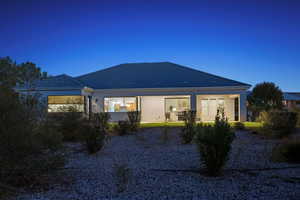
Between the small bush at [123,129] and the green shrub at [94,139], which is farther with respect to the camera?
the small bush at [123,129]

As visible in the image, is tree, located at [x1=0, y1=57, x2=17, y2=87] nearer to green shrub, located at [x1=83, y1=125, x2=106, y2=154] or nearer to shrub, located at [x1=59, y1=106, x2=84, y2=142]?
green shrub, located at [x1=83, y1=125, x2=106, y2=154]

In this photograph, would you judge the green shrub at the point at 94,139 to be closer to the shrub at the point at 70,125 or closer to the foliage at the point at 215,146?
the shrub at the point at 70,125

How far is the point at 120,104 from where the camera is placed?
61.0 feet

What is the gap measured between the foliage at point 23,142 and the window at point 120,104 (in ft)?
44.9

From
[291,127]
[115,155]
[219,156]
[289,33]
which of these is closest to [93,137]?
[115,155]

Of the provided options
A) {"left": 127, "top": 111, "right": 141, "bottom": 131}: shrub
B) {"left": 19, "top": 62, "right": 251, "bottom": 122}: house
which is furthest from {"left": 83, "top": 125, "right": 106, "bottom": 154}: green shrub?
{"left": 19, "top": 62, "right": 251, "bottom": 122}: house

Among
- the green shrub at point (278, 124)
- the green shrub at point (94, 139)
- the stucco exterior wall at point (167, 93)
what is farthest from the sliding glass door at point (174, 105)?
the green shrub at point (94, 139)

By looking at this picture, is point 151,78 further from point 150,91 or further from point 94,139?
point 94,139

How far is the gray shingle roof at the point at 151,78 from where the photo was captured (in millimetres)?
17734

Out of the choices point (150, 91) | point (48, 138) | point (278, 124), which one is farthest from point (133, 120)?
point (48, 138)

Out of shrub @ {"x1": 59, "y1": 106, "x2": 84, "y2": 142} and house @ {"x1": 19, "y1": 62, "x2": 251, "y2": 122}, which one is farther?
house @ {"x1": 19, "y1": 62, "x2": 251, "y2": 122}

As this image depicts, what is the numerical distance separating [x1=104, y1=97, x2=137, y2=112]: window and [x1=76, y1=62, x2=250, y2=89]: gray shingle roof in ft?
4.26

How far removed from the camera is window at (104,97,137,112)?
18312mm

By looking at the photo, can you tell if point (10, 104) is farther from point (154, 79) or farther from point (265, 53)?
point (265, 53)
